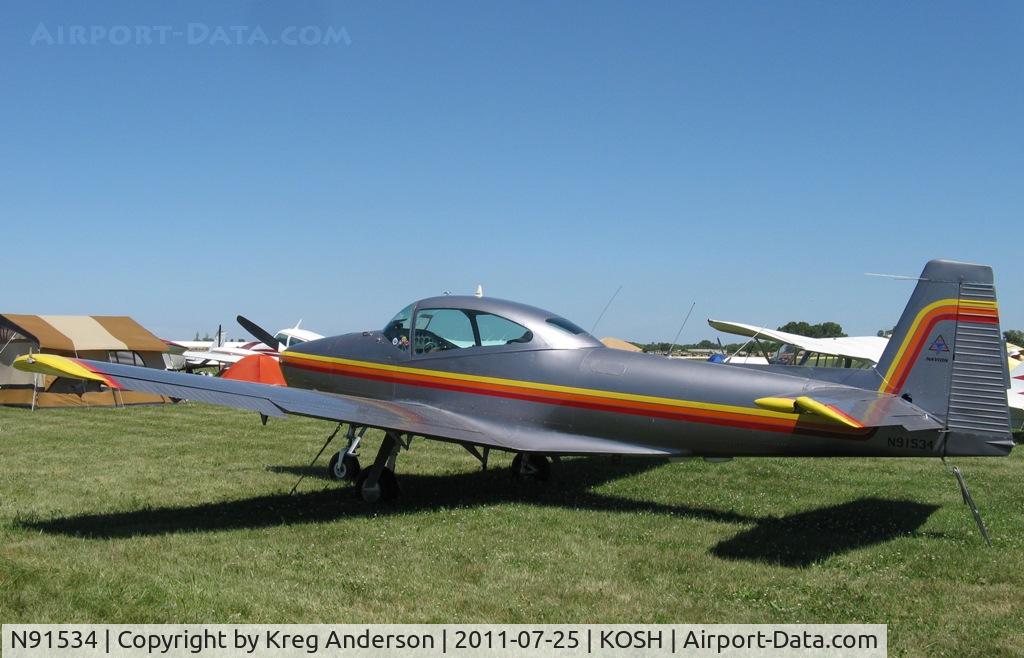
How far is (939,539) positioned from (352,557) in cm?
484

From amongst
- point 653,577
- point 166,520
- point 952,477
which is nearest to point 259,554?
point 166,520

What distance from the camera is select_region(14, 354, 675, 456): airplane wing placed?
7191 mm

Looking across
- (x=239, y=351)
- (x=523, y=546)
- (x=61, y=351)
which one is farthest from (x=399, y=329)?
(x=239, y=351)

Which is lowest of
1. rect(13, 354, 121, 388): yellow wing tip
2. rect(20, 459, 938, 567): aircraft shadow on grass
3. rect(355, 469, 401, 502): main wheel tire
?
rect(20, 459, 938, 567): aircraft shadow on grass

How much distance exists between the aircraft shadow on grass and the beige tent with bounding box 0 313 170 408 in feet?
42.9

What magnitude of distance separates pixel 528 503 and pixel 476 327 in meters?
1.96

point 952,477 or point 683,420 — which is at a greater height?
point 683,420

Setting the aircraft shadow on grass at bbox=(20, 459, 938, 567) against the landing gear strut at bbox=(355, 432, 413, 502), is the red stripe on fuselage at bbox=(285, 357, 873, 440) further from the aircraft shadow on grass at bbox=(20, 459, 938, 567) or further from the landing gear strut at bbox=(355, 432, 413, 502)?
the aircraft shadow on grass at bbox=(20, 459, 938, 567)

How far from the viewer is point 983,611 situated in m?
5.24

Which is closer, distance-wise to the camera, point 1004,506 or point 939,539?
point 939,539

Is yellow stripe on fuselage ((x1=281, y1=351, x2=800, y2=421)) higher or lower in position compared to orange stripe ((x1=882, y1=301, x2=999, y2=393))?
lower

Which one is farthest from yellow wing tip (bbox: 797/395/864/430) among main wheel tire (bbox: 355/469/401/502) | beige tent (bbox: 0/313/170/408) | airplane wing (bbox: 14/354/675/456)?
beige tent (bbox: 0/313/170/408)

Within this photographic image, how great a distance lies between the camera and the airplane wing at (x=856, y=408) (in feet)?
18.3

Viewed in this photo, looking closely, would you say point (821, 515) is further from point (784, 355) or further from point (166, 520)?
point (784, 355)
